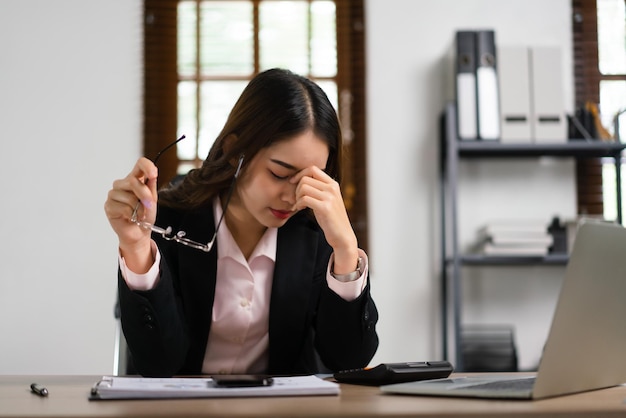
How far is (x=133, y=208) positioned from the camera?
45.6 inches

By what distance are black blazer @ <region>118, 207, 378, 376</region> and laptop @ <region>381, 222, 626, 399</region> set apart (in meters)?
0.39

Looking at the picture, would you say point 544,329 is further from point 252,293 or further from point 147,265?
point 147,265

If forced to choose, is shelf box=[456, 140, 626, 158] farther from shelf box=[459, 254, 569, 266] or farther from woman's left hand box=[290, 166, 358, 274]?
woman's left hand box=[290, 166, 358, 274]

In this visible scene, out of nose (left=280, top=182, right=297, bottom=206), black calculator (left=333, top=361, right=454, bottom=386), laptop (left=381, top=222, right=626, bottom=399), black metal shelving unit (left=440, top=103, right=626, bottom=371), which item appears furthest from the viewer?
black metal shelving unit (left=440, top=103, right=626, bottom=371)

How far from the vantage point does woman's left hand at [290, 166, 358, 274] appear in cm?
133

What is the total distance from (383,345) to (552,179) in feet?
3.23

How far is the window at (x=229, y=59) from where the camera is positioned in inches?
128

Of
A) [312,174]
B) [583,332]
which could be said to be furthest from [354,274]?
[583,332]

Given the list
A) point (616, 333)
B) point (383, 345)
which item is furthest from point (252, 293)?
point (383, 345)

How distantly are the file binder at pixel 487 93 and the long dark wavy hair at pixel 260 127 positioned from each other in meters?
1.50

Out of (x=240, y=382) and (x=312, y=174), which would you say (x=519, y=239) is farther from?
(x=240, y=382)

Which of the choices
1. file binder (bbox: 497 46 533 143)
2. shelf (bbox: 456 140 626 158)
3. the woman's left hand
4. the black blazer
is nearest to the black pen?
the black blazer

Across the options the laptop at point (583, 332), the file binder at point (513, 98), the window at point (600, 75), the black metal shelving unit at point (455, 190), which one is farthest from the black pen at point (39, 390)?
the window at point (600, 75)

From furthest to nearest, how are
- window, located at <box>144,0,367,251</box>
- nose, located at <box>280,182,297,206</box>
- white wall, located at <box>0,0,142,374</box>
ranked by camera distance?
1. window, located at <box>144,0,367,251</box>
2. white wall, located at <box>0,0,142,374</box>
3. nose, located at <box>280,182,297,206</box>
